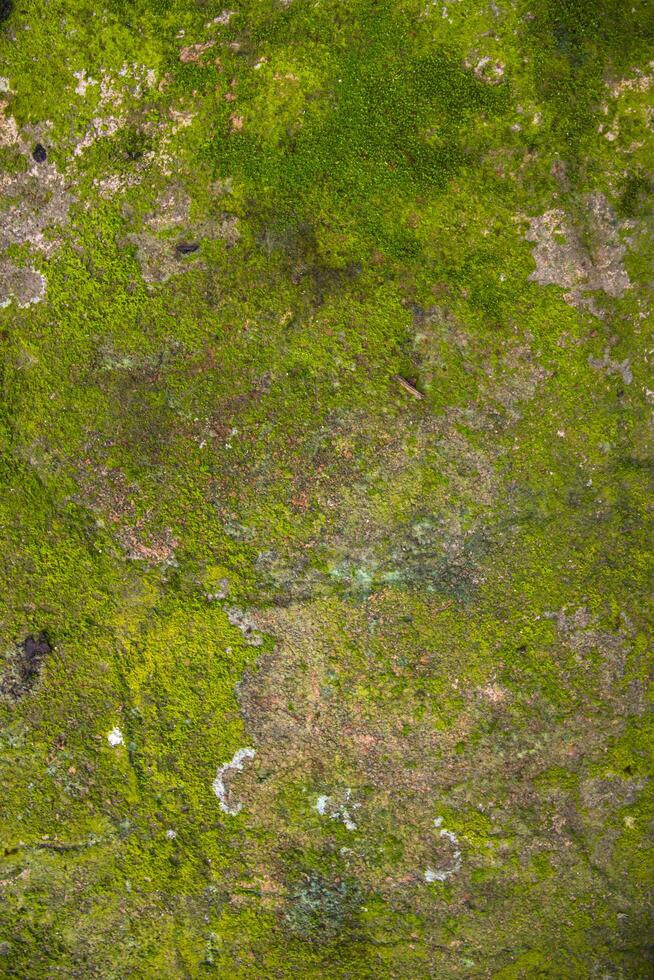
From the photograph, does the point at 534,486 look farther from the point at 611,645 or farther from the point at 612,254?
the point at 612,254

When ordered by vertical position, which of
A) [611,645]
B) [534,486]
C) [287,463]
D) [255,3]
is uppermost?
[255,3]

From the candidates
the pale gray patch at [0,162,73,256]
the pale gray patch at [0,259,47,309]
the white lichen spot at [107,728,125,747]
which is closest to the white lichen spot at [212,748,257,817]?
the white lichen spot at [107,728,125,747]

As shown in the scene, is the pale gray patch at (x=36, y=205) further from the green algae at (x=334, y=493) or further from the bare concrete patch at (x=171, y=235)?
the bare concrete patch at (x=171, y=235)

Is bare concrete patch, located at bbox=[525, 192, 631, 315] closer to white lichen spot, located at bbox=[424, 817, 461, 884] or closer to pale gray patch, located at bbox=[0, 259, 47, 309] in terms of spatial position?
pale gray patch, located at bbox=[0, 259, 47, 309]

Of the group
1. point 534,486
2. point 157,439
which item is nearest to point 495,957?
point 534,486

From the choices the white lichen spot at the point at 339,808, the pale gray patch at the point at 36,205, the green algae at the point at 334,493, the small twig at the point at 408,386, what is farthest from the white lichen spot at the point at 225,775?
the pale gray patch at the point at 36,205
